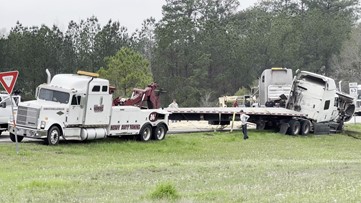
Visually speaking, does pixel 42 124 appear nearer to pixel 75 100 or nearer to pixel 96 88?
pixel 75 100

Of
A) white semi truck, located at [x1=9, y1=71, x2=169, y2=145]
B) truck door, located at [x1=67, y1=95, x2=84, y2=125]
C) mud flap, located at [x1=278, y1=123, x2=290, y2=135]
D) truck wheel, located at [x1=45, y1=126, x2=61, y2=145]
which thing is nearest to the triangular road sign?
white semi truck, located at [x1=9, y1=71, x2=169, y2=145]

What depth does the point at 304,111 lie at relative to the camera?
134 feet

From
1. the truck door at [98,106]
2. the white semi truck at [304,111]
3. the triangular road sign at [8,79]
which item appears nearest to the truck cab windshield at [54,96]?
the truck door at [98,106]

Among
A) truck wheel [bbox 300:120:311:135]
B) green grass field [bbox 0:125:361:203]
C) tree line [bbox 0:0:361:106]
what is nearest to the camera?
green grass field [bbox 0:125:361:203]

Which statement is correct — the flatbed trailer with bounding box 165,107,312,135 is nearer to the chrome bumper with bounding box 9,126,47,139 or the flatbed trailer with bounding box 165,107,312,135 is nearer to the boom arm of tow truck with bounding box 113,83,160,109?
the boom arm of tow truck with bounding box 113,83,160,109

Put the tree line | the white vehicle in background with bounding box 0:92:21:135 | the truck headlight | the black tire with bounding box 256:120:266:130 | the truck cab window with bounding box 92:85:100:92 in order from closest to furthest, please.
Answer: the truck headlight < the truck cab window with bounding box 92:85:100:92 < the white vehicle in background with bounding box 0:92:21:135 < the black tire with bounding box 256:120:266:130 < the tree line

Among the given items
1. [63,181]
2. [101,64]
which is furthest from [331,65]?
[63,181]

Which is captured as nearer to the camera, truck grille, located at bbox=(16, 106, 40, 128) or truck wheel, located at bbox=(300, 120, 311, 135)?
truck grille, located at bbox=(16, 106, 40, 128)

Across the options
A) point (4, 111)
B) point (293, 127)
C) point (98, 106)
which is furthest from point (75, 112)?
point (293, 127)

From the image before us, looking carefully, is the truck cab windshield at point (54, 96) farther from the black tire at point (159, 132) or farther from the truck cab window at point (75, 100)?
the black tire at point (159, 132)

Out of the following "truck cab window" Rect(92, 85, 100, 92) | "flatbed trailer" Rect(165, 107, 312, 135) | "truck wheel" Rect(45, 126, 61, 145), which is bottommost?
"truck wheel" Rect(45, 126, 61, 145)

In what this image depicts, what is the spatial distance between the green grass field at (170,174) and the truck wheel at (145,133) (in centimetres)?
83

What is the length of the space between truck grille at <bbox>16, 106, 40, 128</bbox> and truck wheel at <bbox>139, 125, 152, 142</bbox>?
6.11m

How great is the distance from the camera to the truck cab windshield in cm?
2922
